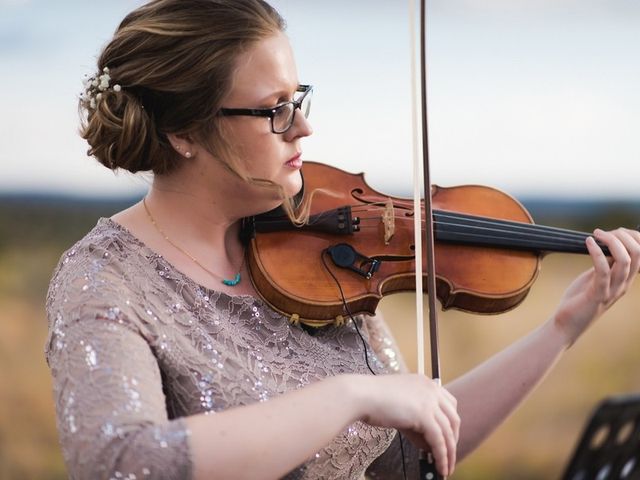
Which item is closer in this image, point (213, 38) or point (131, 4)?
point (213, 38)

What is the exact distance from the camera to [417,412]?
1.14m

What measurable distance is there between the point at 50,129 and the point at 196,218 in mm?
1429

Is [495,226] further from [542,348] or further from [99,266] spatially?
[99,266]

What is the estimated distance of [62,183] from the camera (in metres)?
2.76

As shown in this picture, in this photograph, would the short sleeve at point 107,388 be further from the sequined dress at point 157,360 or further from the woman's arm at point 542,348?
the woman's arm at point 542,348

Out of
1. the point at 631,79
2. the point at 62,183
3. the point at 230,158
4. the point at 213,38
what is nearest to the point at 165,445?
the point at 230,158

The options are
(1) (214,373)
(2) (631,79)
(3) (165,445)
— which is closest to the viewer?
(3) (165,445)

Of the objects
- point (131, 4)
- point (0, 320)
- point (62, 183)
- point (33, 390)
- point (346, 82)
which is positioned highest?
point (131, 4)

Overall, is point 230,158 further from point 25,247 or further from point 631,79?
point 631,79

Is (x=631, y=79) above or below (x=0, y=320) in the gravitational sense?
above

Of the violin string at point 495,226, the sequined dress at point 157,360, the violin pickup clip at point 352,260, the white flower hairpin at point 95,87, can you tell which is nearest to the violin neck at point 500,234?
the violin string at point 495,226

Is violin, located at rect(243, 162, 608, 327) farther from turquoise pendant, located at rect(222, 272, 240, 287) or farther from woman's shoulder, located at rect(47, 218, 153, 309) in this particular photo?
woman's shoulder, located at rect(47, 218, 153, 309)

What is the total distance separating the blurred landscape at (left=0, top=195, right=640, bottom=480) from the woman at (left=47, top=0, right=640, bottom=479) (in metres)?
1.40

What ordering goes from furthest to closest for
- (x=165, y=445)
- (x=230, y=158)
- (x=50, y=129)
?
(x=50, y=129)
(x=230, y=158)
(x=165, y=445)
